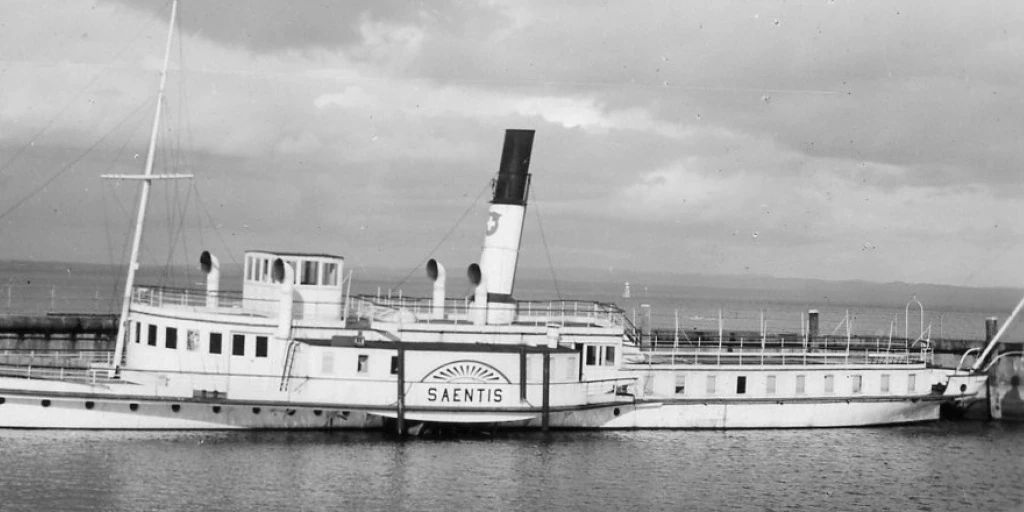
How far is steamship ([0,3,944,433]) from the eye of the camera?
105ft

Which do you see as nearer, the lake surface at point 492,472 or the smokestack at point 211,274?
the lake surface at point 492,472

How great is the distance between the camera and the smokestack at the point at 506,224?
120ft

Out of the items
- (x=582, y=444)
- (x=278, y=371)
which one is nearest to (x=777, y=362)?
(x=582, y=444)

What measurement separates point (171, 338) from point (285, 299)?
3764 millimetres

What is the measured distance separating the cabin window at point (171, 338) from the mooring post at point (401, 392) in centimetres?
658

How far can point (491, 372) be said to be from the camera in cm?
3362

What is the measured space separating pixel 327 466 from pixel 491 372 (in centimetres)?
640

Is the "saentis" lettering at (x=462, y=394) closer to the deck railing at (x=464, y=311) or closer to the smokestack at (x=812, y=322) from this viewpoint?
the deck railing at (x=464, y=311)

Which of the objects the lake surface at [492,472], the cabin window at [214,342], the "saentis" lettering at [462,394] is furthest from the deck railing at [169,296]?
the "saentis" lettering at [462,394]

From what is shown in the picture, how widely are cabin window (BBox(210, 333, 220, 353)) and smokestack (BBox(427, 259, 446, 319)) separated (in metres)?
Result: 6.50

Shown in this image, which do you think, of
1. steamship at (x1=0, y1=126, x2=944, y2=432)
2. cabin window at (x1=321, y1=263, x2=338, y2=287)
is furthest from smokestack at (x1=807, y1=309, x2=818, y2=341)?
cabin window at (x1=321, y1=263, x2=338, y2=287)

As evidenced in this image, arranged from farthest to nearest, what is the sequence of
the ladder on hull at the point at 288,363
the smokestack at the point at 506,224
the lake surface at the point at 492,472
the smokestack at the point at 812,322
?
the smokestack at the point at 812,322
the smokestack at the point at 506,224
the ladder on hull at the point at 288,363
the lake surface at the point at 492,472

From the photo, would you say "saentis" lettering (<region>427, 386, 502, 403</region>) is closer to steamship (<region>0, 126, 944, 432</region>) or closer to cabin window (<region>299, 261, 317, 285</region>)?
steamship (<region>0, 126, 944, 432</region>)

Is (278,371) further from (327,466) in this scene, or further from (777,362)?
(777,362)
